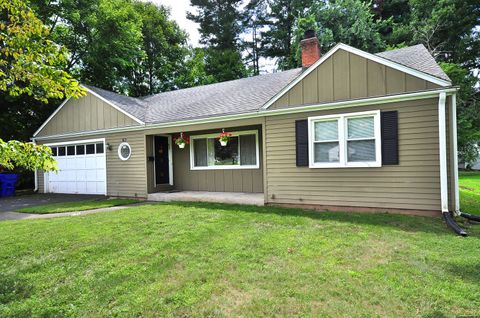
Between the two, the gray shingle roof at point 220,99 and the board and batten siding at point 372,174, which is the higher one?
the gray shingle roof at point 220,99

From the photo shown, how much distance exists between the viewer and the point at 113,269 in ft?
11.7

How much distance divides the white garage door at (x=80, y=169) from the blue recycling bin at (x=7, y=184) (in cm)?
127

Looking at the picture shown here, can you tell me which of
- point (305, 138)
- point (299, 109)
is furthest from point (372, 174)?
point (299, 109)

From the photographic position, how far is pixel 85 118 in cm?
1127

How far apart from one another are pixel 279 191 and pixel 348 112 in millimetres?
2674

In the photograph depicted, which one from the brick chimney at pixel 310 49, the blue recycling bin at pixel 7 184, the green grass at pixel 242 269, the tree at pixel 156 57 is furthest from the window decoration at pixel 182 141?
the tree at pixel 156 57

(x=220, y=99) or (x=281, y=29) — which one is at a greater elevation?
(x=281, y=29)

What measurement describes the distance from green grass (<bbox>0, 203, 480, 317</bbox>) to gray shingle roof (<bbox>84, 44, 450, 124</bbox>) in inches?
163

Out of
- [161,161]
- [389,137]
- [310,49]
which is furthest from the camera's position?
[161,161]

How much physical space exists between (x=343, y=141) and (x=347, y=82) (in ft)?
4.64

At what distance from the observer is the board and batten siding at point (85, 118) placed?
10414 millimetres

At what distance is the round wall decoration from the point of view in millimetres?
10188

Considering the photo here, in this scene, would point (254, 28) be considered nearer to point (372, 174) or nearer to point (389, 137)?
point (389, 137)

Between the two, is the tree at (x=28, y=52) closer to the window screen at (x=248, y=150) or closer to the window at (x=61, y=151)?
the window screen at (x=248, y=150)
